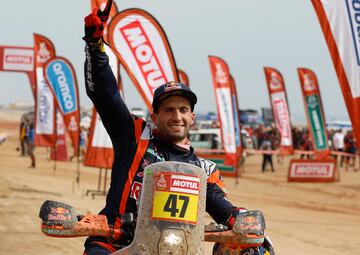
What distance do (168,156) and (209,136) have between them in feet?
102

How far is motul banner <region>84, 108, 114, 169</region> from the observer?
15.5m

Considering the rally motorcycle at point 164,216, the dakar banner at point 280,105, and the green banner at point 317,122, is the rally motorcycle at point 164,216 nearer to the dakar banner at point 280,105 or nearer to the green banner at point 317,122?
the green banner at point 317,122

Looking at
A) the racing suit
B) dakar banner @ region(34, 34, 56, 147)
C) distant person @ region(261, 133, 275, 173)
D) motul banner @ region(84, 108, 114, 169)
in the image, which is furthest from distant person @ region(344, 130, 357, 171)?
the racing suit

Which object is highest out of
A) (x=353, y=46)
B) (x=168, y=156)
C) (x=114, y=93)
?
(x=353, y=46)

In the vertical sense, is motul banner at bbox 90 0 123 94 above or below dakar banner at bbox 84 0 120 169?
above

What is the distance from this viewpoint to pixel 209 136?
35500mm

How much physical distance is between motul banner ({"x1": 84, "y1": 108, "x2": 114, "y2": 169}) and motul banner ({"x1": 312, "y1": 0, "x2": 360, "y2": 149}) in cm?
721

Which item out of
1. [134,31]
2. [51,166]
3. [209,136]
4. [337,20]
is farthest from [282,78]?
[337,20]

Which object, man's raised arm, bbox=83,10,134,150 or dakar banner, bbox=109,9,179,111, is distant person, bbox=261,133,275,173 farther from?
man's raised arm, bbox=83,10,134,150

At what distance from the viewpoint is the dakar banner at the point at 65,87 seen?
21.1 meters

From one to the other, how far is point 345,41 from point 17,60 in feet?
88.5

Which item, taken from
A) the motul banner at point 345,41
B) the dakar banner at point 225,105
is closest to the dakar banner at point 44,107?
the dakar banner at point 225,105

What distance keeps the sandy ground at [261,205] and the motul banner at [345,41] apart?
2.75 m

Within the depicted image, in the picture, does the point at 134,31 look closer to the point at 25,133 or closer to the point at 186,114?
the point at 186,114
